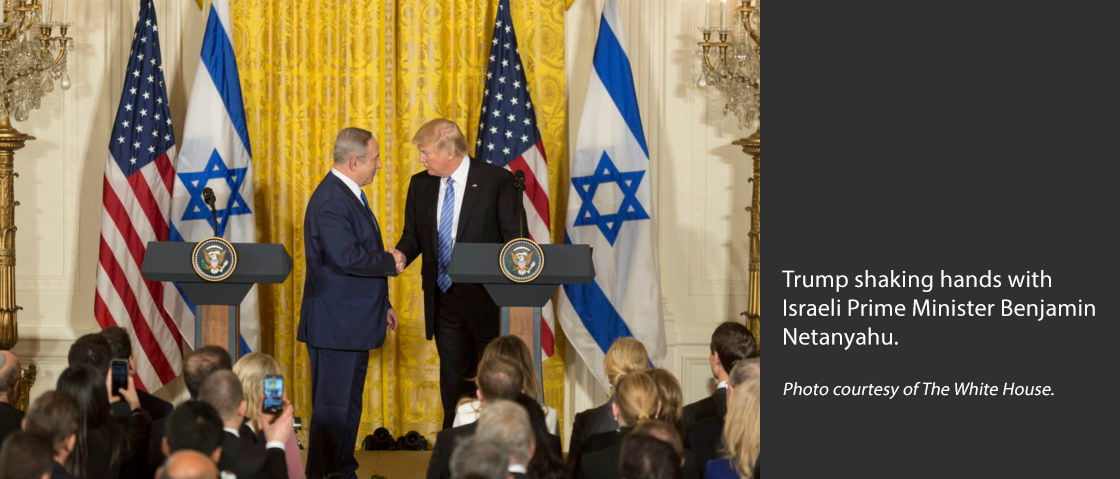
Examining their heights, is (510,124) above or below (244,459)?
above

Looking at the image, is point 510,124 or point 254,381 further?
point 510,124

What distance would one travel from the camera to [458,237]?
227 inches

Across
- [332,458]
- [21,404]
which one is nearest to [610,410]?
[332,458]

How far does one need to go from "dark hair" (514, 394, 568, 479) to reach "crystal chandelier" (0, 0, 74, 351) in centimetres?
361

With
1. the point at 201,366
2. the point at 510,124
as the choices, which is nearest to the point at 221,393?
the point at 201,366

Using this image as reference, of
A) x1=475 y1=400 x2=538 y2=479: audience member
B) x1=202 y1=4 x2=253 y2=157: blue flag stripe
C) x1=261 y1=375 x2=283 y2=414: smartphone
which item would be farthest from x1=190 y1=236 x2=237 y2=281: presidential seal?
x1=475 y1=400 x2=538 y2=479: audience member

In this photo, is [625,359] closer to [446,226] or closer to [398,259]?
[398,259]

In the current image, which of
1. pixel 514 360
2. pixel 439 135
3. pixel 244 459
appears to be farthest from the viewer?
pixel 439 135

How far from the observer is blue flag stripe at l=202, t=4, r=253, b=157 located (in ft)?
21.8

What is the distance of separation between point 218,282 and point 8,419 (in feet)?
4.65

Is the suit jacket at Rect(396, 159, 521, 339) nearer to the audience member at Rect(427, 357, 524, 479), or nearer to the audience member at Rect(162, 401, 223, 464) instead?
the audience member at Rect(427, 357, 524, 479)
